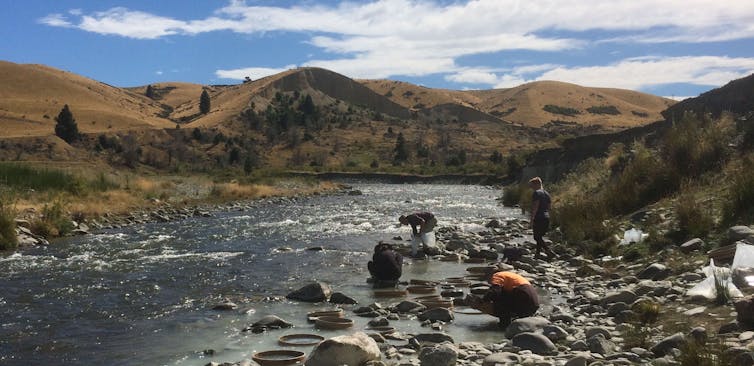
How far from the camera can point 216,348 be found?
329 inches

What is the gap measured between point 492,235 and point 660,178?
578 cm

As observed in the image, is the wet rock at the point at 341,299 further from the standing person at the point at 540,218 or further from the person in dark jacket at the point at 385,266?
A: the standing person at the point at 540,218

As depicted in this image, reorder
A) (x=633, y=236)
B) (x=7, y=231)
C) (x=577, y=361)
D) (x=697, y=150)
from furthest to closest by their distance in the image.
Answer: (x=7, y=231)
(x=697, y=150)
(x=633, y=236)
(x=577, y=361)

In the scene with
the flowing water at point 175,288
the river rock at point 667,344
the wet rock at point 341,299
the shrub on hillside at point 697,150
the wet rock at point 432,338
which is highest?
the shrub on hillside at point 697,150

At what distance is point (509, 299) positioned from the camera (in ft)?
29.7

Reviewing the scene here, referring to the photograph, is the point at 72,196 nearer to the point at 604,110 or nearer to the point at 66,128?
the point at 66,128

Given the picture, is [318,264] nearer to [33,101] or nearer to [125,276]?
[125,276]

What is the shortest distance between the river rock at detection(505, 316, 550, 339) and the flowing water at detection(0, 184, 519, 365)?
1.08 feet

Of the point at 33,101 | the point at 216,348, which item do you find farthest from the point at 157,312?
the point at 33,101

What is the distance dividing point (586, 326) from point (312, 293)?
5.04 m

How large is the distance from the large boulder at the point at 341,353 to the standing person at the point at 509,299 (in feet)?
8.26

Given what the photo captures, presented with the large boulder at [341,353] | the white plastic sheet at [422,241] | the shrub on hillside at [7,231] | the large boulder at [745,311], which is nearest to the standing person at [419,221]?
the white plastic sheet at [422,241]

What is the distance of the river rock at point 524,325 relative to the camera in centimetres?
823

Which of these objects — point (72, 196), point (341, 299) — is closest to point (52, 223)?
point (72, 196)
